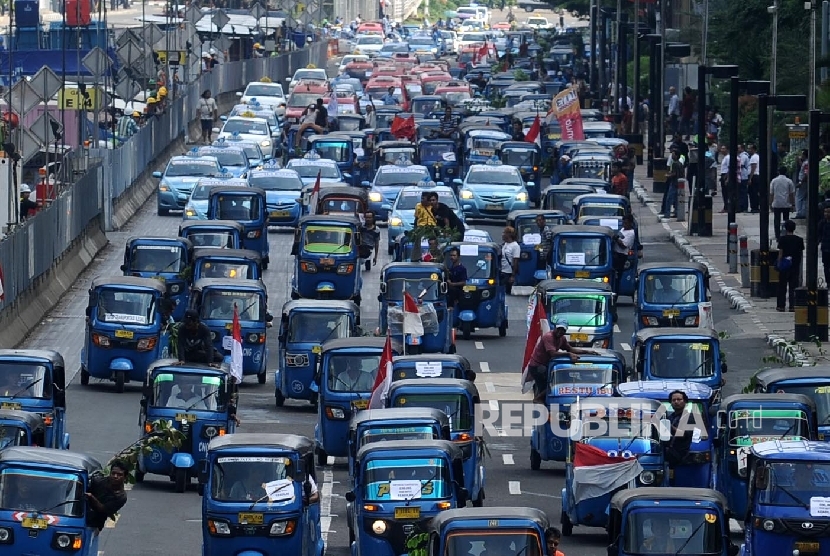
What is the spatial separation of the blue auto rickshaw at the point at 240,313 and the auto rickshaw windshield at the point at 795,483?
49.8ft

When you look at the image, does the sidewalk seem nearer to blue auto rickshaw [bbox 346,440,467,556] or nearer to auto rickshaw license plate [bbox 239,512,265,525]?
blue auto rickshaw [bbox 346,440,467,556]

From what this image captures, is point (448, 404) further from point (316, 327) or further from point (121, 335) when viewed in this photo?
point (121, 335)

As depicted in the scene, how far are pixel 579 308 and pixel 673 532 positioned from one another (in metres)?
15.0

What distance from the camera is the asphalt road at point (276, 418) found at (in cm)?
2548

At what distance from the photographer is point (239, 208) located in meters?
47.9

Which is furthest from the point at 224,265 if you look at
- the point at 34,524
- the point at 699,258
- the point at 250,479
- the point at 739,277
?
the point at 34,524

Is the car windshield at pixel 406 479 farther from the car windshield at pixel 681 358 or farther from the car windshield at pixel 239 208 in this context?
the car windshield at pixel 239 208

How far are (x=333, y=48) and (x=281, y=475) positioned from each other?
12063 cm

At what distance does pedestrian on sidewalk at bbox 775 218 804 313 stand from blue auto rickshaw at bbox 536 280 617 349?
472 centimetres

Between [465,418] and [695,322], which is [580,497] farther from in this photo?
[695,322]

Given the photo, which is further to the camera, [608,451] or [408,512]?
[608,451]

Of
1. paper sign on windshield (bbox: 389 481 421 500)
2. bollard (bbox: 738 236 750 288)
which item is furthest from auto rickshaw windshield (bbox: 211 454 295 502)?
bollard (bbox: 738 236 750 288)

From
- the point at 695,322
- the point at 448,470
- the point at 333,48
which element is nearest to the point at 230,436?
the point at 448,470

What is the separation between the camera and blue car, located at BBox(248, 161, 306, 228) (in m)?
52.7
